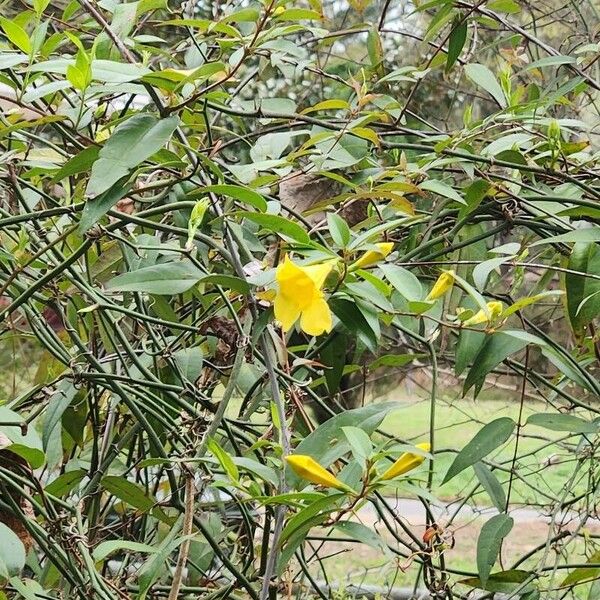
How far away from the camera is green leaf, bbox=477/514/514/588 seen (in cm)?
71

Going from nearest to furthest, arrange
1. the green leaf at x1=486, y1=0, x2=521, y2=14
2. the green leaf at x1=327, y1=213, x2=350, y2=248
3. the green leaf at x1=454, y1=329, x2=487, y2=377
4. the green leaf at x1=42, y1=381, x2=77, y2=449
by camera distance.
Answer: the green leaf at x1=327, y1=213, x2=350, y2=248 → the green leaf at x1=454, y1=329, x2=487, y2=377 → the green leaf at x1=42, y1=381, x2=77, y2=449 → the green leaf at x1=486, y1=0, x2=521, y2=14

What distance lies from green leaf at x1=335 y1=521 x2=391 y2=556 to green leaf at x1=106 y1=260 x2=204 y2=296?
7.1 inches

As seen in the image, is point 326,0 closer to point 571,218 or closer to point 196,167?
point 571,218

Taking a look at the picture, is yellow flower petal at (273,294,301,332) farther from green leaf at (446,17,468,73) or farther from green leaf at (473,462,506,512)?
green leaf at (446,17,468,73)

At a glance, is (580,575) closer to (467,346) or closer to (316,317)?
(467,346)

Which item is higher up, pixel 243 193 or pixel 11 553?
pixel 243 193

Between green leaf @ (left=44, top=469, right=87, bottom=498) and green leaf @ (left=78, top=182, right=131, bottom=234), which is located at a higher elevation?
green leaf @ (left=78, top=182, right=131, bottom=234)

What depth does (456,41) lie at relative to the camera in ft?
2.82

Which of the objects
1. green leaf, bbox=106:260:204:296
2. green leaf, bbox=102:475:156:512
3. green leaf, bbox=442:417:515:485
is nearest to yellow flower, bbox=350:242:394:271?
green leaf, bbox=106:260:204:296

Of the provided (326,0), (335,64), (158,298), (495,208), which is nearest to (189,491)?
(158,298)

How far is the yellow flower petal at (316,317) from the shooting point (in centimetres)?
47

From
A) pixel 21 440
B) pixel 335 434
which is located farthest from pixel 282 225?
pixel 21 440

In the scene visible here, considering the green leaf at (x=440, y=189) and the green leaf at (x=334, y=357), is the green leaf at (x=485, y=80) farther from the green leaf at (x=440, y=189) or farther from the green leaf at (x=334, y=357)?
the green leaf at (x=334, y=357)

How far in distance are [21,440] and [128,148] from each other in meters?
0.22
